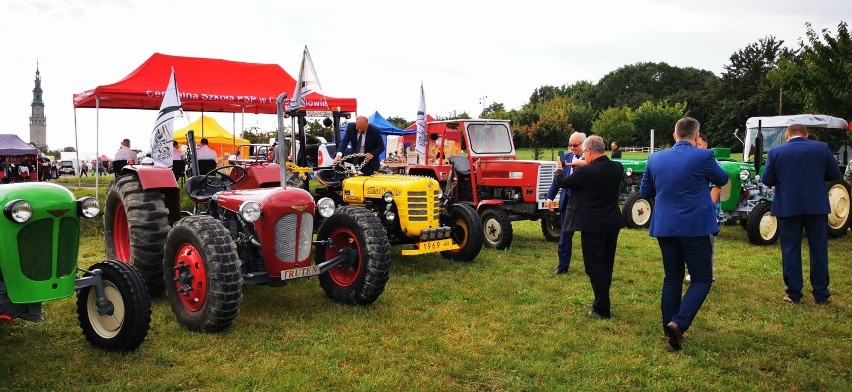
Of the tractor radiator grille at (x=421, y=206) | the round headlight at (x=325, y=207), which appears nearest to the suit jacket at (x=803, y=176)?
the tractor radiator grille at (x=421, y=206)

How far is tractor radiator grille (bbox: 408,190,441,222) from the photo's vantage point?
6973mm

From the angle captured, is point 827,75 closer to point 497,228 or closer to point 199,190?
point 497,228

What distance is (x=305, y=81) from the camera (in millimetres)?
6051

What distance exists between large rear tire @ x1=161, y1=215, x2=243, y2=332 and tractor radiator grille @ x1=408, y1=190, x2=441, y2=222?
2697mm

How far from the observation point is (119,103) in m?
12.4

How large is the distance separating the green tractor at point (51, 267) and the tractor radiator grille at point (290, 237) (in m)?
1.18

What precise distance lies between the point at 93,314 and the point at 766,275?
6.52 metres

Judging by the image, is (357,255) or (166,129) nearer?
(357,255)

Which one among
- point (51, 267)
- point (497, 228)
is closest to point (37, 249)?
point (51, 267)

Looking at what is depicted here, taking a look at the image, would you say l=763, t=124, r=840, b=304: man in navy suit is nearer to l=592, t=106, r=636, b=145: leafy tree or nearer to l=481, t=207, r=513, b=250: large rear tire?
l=481, t=207, r=513, b=250: large rear tire

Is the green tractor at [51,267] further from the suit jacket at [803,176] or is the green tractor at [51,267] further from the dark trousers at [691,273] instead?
the suit jacket at [803,176]

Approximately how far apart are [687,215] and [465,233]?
3.63 m

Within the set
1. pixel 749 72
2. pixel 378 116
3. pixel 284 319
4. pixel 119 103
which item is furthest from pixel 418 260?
pixel 749 72

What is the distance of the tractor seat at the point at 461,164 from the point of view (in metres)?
9.16
